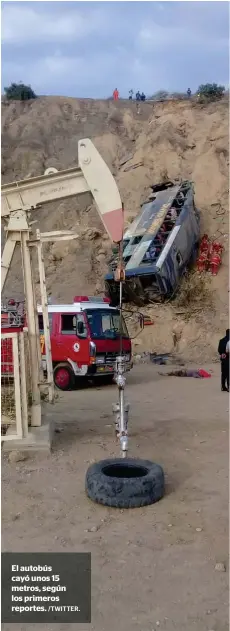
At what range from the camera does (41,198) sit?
7.78 meters

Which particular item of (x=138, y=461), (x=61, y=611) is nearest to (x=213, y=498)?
(x=138, y=461)

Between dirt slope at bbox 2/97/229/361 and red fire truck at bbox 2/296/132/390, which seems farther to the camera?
A: dirt slope at bbox 2/97/229/361

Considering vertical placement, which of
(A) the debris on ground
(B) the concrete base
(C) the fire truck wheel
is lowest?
(A) the debris on ground

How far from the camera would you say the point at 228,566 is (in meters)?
4.48

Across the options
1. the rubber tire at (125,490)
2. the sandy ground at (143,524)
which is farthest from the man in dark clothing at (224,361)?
the rubber tire at (125,490)

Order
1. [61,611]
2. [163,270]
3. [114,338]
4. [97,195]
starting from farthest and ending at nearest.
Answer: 1. [163,270]
2. [114,338]
3. [97,195]
4. [61,611]

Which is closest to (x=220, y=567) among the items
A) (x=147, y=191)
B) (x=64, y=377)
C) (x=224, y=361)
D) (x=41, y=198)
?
(x=41, y=198)

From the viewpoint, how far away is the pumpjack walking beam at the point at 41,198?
735 centimetres

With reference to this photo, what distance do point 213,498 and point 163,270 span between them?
43.3ft

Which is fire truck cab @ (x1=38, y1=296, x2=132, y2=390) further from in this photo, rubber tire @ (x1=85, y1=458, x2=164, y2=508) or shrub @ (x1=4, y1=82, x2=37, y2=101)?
shrub @ (x1=4, y1=82, x2=37, y2=101)

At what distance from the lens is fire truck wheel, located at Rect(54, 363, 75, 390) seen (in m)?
13.9

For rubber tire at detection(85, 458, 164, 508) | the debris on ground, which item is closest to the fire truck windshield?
rubber tire at detection(85, 458, 164, 508)

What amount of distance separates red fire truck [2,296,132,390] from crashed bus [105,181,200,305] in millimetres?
4135

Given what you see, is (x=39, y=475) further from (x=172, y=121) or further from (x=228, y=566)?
(x=172, y=121)
